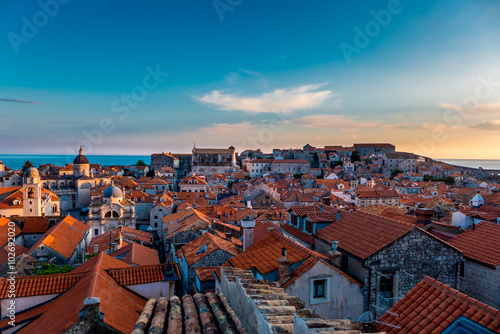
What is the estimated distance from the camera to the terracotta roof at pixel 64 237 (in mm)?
22375

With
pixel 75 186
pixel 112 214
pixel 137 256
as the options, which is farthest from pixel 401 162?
pixel 137 256

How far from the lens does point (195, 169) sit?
11244 cm

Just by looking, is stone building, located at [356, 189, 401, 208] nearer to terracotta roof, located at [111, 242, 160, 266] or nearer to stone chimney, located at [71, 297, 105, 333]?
terracotta roof, located at [111, 242, 160, 266]

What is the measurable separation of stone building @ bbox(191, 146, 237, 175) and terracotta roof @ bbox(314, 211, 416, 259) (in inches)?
4054

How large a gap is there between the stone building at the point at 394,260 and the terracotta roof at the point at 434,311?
10.0 feet

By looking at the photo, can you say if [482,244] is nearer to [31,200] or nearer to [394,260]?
[394,260]

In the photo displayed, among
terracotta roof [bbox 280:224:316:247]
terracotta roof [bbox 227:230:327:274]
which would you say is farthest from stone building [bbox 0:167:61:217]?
terracotta roof [bbox 227:230:327:274]

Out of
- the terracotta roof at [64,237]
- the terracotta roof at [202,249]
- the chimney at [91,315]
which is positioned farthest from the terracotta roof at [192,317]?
the terracotta roof at [64,237]

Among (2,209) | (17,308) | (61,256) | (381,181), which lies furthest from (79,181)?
(381,181)

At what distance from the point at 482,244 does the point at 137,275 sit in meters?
11.3

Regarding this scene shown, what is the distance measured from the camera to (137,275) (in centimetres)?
1152

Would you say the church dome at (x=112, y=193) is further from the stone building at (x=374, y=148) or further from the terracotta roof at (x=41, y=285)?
the stone building at (x=374, y=148)

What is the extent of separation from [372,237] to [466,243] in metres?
3.37

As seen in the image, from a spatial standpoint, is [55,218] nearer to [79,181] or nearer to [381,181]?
[79,181]
